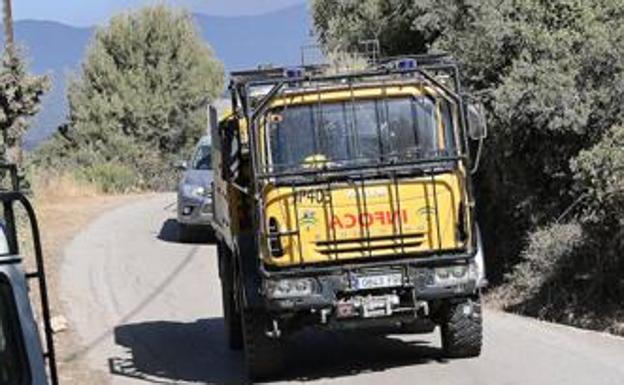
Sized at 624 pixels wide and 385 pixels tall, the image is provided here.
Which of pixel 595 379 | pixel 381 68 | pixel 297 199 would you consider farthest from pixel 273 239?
pixel 595 379

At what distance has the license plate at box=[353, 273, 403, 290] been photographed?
1060cm

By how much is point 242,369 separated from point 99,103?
46.4 metres

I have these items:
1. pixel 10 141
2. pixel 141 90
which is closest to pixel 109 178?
pixel 10 141

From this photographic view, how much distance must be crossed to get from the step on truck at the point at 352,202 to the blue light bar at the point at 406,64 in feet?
0.07

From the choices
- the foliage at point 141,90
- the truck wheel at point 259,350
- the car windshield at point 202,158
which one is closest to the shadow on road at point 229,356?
the truck wheel at point 259,350

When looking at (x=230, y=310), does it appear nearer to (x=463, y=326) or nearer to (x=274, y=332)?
(x=274, y=332)

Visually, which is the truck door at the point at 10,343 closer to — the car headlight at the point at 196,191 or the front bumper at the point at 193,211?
the front bumper at the point at 193,211

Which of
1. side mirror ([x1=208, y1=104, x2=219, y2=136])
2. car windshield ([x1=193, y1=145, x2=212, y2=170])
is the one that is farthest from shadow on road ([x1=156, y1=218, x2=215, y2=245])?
side mirror ([x1=208, y1=104, x2=219, y2=136])

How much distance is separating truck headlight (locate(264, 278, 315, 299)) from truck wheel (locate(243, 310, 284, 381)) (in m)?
0.48

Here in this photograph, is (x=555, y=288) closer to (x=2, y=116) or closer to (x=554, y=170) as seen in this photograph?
(x=554, y=170)

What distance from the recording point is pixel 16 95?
1226 inches

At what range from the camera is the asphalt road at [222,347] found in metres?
10.9

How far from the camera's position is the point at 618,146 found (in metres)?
14.2

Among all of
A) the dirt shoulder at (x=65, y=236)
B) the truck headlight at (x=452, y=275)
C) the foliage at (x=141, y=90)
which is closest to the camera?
the truck headlight at (x=452, y=275)
